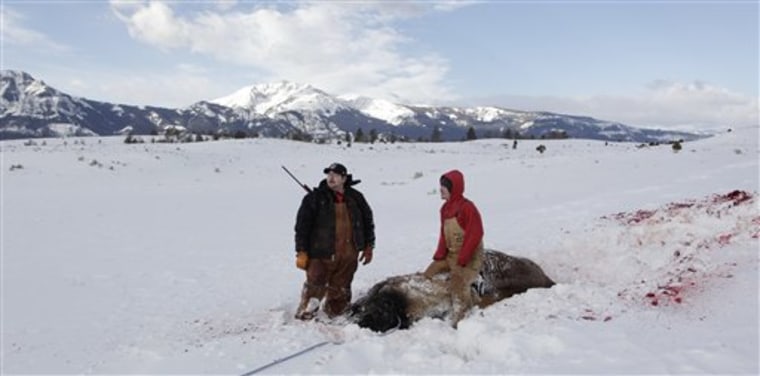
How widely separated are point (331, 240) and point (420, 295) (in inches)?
52.1

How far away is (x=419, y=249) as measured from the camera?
12.6 metres

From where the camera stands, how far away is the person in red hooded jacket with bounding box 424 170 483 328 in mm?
7340

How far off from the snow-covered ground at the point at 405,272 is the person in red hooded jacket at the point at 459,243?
1.59ft

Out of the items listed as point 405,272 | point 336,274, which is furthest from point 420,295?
point 405,272

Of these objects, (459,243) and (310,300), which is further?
(310,300)

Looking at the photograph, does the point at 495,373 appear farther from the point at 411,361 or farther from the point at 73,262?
the point at 73,262

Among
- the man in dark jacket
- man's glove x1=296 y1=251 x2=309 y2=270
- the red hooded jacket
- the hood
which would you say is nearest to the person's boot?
the man in dark jacket

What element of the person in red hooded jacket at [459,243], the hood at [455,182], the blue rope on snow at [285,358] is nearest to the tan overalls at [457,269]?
the person in red hooded jacket at [459,243]

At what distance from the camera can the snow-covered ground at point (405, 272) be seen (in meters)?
5.76

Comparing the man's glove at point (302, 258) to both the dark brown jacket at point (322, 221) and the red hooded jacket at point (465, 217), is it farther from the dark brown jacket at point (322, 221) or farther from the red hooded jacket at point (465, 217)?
the red hooded jacket at point (465, 217)

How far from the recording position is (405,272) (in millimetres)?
10930

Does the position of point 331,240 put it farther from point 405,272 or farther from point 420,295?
point 405,272

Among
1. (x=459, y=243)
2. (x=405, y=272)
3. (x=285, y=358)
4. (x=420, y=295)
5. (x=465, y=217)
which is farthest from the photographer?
(x=405, y=272)

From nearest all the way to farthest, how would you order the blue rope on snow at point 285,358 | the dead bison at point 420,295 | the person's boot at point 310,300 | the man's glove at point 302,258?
the blue rope on snow at point 285,358 < the dead bison at point 420,295 < the man's glove at point 302,258 < the person's boot at point 310,300
